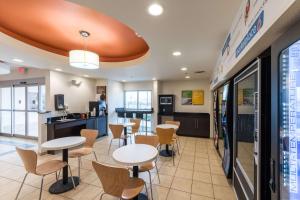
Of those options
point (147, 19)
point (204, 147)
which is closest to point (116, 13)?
point (147, 19)

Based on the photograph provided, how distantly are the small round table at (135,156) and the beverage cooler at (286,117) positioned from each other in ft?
4.02

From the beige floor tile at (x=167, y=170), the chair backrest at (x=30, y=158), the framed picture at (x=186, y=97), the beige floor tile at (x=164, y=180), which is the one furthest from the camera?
the framed picture at (x=186, y=97)

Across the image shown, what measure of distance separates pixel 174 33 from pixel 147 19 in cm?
51

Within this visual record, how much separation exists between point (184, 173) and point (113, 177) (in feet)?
6.31

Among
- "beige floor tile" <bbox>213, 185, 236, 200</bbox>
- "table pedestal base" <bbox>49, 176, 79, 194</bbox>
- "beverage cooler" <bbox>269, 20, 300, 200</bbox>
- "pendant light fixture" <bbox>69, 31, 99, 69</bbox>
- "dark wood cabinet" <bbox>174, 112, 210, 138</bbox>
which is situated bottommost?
"beige floor tile" <bbox>213, 185, 236, 200</bbox>

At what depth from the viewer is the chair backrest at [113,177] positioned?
4.85 ft

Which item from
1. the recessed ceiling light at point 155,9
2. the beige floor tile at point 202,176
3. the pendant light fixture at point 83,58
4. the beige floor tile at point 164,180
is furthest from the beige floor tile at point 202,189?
the pendant light fixture at point 83,58

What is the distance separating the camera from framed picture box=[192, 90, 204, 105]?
20.4 ft

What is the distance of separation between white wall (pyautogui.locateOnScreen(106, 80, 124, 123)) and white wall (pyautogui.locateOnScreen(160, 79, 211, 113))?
2.07 meters

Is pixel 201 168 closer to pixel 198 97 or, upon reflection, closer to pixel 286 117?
pixel 286 117

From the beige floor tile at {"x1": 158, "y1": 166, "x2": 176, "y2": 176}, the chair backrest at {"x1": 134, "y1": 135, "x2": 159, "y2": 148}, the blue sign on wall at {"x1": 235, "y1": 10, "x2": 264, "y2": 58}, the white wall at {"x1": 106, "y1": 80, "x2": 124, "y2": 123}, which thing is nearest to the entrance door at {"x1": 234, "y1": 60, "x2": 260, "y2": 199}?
the blue sign on wall at {"x1": 235, "y1": 10, "x2": 264, "y2": 58}

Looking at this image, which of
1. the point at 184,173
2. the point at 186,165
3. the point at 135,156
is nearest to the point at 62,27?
Result: the point at 135,156

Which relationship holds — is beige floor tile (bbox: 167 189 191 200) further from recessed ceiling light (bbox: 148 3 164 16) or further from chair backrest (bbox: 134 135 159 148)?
recessed ceiling light (bbox: 148 3 164 16)

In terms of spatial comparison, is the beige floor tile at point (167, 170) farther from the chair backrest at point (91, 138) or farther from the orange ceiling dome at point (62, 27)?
the orange ceiling dome at point (62, 27)
